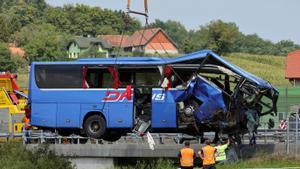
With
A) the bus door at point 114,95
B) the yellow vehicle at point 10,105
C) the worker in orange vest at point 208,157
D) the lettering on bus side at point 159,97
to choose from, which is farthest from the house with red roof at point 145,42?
the yellow vehicle at point 10,105

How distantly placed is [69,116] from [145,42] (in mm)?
25940

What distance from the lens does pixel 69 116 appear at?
23172mm

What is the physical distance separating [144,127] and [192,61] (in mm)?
2781

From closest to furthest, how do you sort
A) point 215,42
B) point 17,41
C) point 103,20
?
point 215,42 < point 17,41 < point 103,20

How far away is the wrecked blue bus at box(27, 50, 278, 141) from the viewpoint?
72.1 ft

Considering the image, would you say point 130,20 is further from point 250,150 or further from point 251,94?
point 250,150

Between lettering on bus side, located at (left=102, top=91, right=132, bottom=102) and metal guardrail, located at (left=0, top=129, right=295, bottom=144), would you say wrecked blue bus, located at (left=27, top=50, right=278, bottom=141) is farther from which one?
metal guardrail, located at (left=0, top=129, right=295, bottom=144)

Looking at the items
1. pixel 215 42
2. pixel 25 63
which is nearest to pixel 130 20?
pixel 25 63

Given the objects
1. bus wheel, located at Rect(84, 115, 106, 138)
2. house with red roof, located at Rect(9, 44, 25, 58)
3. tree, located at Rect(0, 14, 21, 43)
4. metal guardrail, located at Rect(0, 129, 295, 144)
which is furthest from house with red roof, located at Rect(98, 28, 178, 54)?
tree, located at Rect(0, 14, 21, 43)

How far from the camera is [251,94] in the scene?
2231 cm

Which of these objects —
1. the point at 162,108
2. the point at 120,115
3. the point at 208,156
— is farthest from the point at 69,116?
the point at 208,156

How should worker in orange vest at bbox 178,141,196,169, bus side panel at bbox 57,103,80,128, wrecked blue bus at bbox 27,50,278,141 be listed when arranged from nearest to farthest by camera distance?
worker in orange vest at bbox 178,141,196,169, wrecked blue bus at bbox 27,50,278,141, bus side panel at bbox 57,103,80,128

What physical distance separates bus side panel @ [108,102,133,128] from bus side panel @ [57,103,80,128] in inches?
47.6

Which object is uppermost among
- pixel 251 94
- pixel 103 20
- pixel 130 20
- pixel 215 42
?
pixel 103 20
